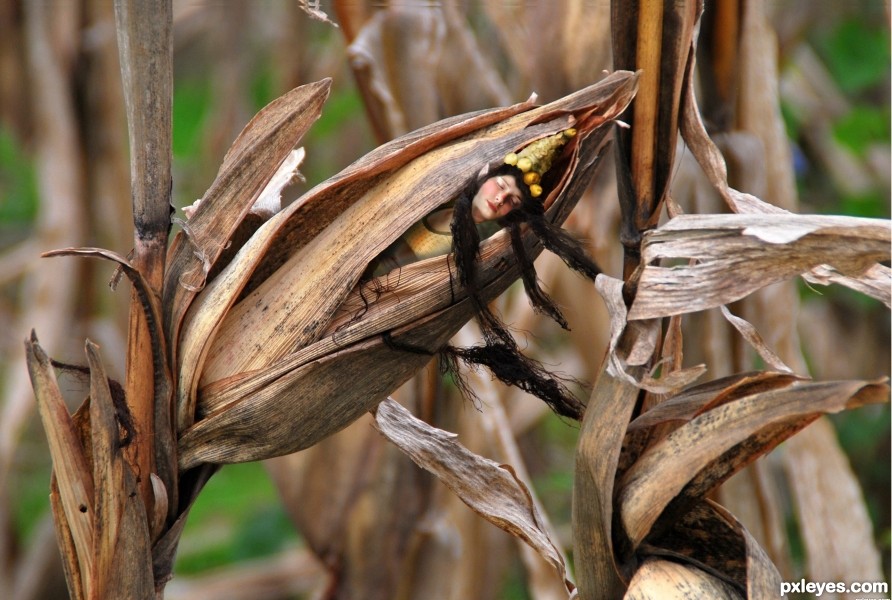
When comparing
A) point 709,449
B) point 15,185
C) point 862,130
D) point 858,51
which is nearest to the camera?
point 709,449

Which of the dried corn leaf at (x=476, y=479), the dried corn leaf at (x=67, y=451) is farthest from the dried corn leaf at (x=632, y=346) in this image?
the dried corn leaf at (x=67, y=451)

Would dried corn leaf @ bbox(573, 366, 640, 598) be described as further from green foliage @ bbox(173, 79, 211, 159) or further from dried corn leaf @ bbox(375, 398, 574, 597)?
green foliage @ bbox(173, 79, 211, 159)

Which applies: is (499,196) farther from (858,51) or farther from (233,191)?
(858,51)

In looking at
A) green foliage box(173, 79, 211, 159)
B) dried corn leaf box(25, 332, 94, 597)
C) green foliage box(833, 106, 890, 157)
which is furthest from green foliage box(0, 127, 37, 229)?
green foliage box(833, 106, 890, 157)

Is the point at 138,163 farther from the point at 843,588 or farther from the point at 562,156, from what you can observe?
the point at 843,588

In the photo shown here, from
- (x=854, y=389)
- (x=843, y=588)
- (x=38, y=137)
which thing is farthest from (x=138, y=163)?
(x=38, y=137)

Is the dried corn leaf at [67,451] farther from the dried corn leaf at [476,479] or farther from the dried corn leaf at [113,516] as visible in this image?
the dried corn leaf at [476,479]

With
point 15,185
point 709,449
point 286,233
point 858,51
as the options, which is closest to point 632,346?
point 709,449

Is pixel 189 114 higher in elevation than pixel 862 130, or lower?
higher
